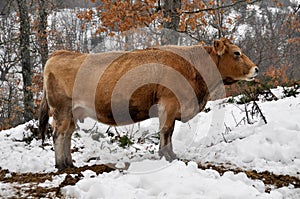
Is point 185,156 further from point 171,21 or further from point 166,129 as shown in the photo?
point 171,21

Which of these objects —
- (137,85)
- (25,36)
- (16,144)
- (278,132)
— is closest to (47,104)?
(137,85)

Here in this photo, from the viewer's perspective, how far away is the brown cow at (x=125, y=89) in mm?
5219

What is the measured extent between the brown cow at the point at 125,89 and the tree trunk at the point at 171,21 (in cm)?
334

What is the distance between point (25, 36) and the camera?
500 inches

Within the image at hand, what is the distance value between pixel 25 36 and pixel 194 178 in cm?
1084

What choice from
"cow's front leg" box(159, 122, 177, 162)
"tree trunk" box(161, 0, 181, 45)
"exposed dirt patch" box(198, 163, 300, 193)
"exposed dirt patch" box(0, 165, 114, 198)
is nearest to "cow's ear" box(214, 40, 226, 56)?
"cow's front leg" box(159, 122, 177, 162)

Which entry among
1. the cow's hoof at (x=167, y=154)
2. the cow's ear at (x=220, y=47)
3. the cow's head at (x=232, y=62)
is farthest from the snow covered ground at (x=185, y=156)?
the cow's ear at (x=220, y=47)

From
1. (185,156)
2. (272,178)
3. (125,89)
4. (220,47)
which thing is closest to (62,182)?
(125,89)

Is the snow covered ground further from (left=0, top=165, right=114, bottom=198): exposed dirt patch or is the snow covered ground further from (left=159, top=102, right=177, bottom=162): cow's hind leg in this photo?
(left=159, top=102, right=177, bottom=162): cow's hind leg

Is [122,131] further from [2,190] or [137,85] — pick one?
[2,190]

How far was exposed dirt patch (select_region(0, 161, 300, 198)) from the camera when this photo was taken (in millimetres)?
3875

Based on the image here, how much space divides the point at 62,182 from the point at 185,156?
2147 mm

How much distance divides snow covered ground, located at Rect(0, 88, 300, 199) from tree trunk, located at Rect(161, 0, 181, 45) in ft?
7.19

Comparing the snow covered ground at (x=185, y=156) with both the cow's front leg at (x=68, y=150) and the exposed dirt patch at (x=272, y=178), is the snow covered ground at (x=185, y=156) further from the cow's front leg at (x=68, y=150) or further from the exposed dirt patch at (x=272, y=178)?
the cow's front leg at (x=68, y=150)
